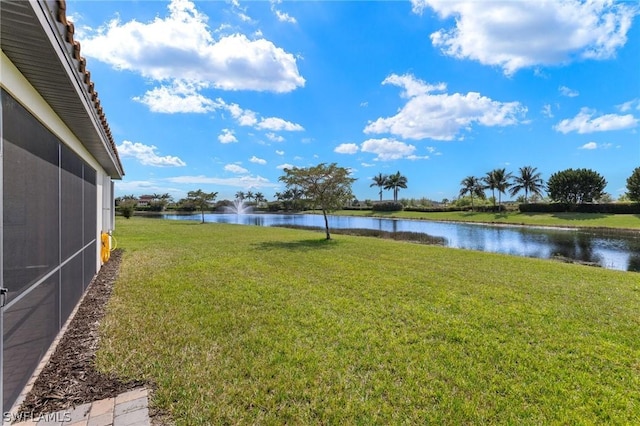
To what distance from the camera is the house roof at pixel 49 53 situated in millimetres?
1597

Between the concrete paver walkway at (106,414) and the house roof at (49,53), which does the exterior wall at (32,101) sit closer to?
the house roof at (49,53)

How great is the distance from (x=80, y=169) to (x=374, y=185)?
64091 millimetres

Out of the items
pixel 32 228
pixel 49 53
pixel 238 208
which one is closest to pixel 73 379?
pixel 32 228

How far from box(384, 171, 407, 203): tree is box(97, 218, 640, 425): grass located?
58.3m

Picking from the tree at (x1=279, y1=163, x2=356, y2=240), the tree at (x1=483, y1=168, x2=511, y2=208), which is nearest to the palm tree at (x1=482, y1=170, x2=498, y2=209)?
the tree at (x1=483, y1=168, x2=511, y2=208)

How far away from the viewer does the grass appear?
2.21 m

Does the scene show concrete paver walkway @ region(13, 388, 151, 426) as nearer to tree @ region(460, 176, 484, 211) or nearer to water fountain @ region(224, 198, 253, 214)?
tree @ region(460, 176, 484, 211)

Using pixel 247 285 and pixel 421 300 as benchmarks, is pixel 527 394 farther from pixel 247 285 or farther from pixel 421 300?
pixel 247 285

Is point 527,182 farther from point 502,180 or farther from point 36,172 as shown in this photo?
point 36,172

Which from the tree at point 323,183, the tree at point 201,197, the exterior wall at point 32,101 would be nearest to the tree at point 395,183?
the tree at point 201,197

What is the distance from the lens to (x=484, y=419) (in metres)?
2.11

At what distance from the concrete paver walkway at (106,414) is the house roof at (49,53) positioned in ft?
8.10

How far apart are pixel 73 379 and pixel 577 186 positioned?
2126 inches

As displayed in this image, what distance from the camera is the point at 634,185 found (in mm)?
32844
